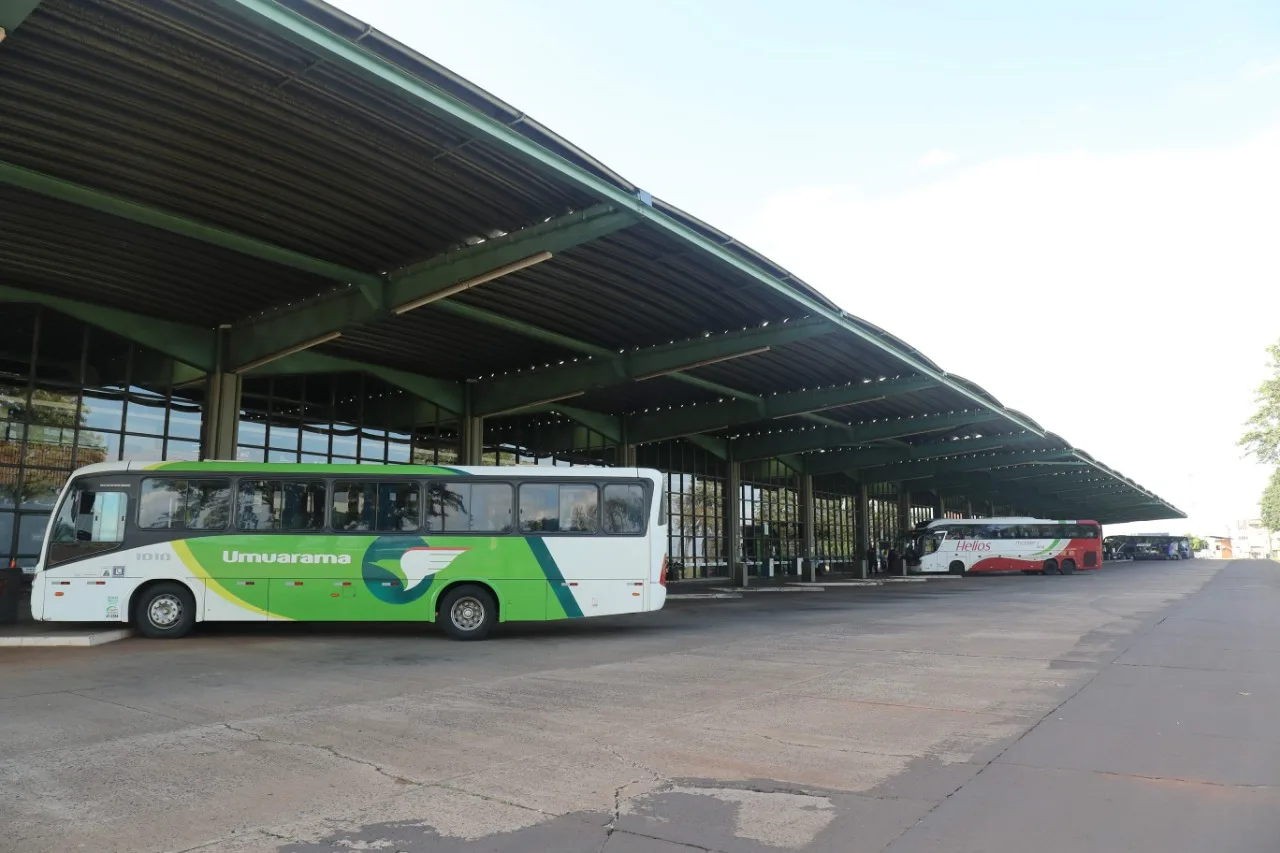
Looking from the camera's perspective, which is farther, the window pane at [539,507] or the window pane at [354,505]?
the window pane at [539,507]

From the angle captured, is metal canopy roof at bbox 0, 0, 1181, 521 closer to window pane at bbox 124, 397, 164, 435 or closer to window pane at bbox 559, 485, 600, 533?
window pane at bbox 124, 397, 164, 435

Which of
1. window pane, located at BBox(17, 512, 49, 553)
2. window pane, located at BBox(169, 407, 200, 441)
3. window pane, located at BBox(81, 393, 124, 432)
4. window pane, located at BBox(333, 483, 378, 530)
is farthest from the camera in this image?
window pane, located at BBox(169, 407, 200, 441)

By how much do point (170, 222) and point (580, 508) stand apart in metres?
8.52

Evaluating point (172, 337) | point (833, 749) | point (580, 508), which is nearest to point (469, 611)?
point (580, 508)

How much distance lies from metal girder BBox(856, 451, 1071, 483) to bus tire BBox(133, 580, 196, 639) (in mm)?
43764

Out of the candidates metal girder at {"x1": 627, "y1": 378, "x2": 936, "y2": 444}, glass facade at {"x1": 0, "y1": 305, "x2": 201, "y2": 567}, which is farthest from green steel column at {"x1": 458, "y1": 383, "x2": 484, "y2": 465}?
metal girder at {"x1": 627, "y1": 378, "x2": 936, "y2": 444}

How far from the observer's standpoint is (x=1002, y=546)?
157 feet

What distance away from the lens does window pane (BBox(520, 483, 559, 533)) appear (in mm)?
14758

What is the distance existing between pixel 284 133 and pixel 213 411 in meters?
11.1

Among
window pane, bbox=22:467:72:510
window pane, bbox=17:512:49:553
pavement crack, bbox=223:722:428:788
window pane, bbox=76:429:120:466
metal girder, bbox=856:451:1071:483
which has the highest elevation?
metal girder, bbox=856:451:1071:483

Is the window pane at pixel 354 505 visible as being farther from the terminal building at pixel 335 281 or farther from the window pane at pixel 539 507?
the terminal building at pixel 335 281

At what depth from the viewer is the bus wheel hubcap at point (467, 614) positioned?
47.6 ft

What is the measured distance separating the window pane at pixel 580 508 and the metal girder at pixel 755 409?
16587 mm

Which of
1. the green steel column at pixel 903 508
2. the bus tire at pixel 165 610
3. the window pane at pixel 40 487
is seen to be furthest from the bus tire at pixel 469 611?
the green steel column at pixel 903 508
